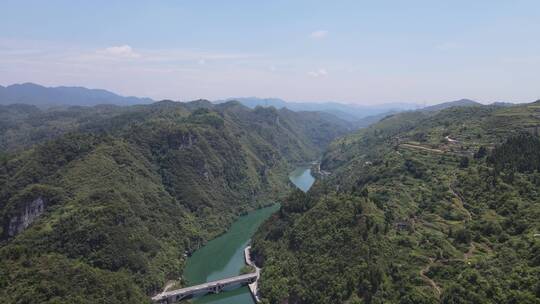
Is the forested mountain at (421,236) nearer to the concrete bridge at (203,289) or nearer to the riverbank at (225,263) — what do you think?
the concrete bridge at (203,289)

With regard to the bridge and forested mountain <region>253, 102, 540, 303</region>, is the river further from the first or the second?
forested mountain <region>253, 102, 540, 303</region>

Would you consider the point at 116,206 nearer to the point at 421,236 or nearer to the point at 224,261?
the point at 224,261

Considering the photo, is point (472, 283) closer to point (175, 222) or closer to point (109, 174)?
point (175, 222)

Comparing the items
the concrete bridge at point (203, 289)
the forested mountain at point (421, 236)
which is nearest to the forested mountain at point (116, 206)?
the concrete bridge at point (203, 289)

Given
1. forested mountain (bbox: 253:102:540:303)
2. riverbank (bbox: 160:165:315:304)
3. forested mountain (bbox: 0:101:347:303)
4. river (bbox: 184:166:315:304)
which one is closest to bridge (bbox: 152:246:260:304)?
riverbank (bbox: 160:165:315:304)

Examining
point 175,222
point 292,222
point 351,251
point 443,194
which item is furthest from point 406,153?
point 175,222

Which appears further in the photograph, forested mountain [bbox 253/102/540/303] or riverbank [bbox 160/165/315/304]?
riverbank [bbox 160/165/315/304]
